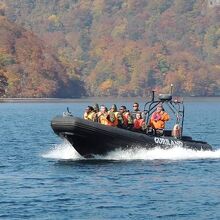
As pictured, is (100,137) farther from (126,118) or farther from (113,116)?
(126,118)

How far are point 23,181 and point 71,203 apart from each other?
452cm

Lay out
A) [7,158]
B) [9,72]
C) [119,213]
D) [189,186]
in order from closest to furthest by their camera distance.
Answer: [119,213]
[189,186]
[7,158]
[9,72]

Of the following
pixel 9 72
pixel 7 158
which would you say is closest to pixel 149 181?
pixel 7 158

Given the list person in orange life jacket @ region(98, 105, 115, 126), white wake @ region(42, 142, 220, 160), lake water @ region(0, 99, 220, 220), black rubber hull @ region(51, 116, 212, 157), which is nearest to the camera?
lake water @ region(0, 99, 220, 220)

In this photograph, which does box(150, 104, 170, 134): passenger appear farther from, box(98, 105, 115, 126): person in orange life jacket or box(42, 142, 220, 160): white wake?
box(98, 105, 115, 126): person in orange life jacket

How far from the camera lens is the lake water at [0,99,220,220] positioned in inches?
959

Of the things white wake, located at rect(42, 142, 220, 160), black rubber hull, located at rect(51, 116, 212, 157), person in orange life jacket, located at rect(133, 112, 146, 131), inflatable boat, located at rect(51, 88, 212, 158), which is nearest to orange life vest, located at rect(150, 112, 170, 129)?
inflatable boat, located at rect(51, 88, 212, 158)

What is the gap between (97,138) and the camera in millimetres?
33250

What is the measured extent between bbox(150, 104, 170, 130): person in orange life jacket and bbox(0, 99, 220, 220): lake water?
3.51 ft

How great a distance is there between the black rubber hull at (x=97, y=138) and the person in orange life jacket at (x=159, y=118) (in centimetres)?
71

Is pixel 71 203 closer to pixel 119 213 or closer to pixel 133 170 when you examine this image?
pixel 119 213

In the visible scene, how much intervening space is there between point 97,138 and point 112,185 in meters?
4.71

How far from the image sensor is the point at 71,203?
1002 inches

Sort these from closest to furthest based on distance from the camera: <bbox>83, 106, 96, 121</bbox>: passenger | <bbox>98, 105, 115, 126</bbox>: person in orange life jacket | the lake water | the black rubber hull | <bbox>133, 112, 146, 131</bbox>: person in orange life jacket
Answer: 1. the lake water
2. the black rubber hull
3. <bbox>98, 105, 115, 126</bbox>: person in orange life jacket
4. <bbox>83, 106, 96, 121</bbox>: passenger
5. <bbox>133, 112, 146, 131</bbox>: person in orange life jacket
